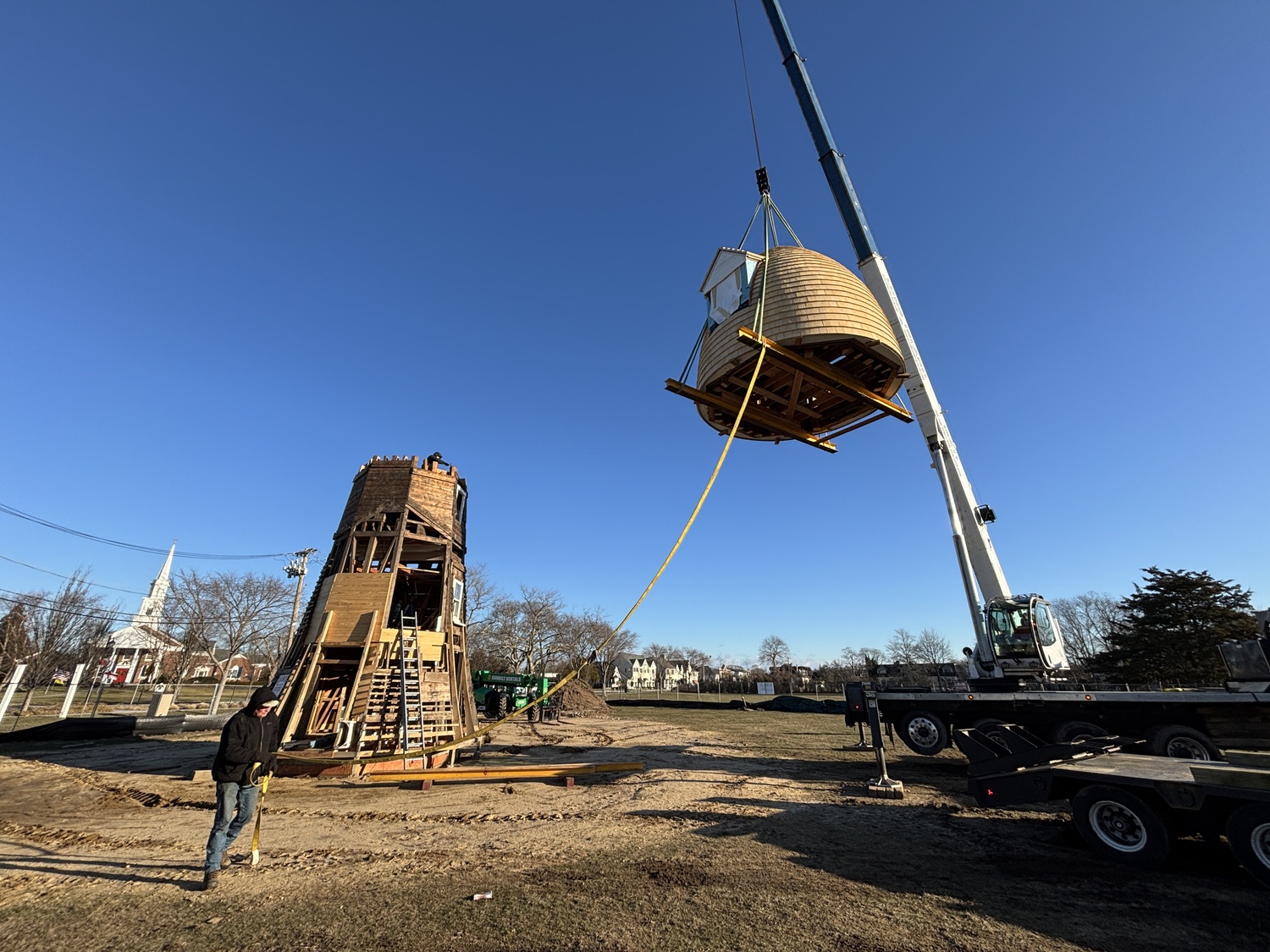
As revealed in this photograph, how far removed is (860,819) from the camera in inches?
307

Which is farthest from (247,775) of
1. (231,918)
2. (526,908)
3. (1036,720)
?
(1036,720)

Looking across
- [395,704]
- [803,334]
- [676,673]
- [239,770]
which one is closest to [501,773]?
[395,704]

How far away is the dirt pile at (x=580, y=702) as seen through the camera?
32.7 meters

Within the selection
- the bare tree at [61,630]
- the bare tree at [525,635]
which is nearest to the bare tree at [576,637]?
the bare tree at [525,635]

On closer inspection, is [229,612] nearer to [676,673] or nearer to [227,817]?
[227,817]

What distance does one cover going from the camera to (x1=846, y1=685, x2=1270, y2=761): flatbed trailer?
9461mm

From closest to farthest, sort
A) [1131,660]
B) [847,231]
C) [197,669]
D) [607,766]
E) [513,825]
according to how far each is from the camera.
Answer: [513,825] < [607,766] < [847,231] < [1131,660] < [197,669]

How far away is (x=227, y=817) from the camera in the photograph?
17.8 ft

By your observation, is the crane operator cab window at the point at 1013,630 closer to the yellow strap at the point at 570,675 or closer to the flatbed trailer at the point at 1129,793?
the flatbed trailer at the point at 1129,793

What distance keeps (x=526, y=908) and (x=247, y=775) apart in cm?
351

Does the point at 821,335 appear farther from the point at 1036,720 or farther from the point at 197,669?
the point at 197,669

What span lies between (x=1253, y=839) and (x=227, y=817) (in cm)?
1053

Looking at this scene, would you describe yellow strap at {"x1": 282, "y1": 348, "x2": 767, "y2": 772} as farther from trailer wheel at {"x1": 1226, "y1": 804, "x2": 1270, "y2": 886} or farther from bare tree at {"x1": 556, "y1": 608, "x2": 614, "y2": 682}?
bare tree at {"x1": 556, "y1": 608, "x2": 614, "y2": 682}

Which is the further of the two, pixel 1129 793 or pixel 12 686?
pixel 12 686
